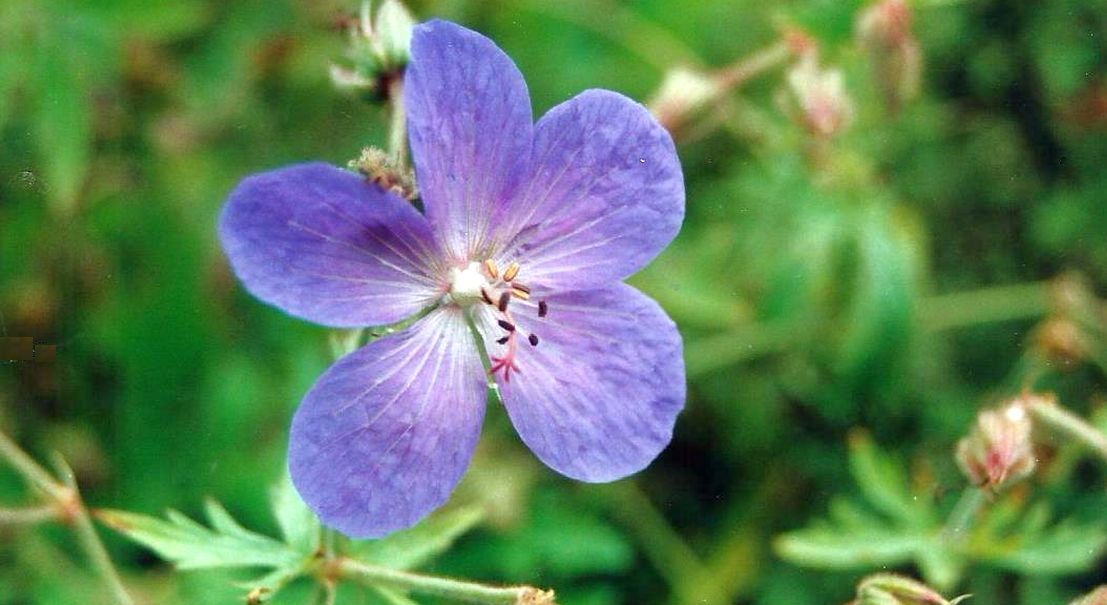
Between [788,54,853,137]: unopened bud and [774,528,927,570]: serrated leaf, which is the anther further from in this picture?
[788,54,853,137]: unopened bud

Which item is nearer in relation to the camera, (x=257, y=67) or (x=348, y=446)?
(x=348, y=446)

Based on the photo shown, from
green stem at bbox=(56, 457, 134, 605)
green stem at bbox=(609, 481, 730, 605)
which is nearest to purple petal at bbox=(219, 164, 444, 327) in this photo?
green stem at bbox=(56, 457, 134, 605)

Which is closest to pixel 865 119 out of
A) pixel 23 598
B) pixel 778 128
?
pixel 778 128

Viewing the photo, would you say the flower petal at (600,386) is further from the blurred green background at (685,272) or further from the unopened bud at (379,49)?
the blurred green background at (685,272)

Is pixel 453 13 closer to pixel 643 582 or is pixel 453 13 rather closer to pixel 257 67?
pixel 257 67

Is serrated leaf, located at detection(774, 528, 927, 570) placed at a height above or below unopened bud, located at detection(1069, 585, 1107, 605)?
above

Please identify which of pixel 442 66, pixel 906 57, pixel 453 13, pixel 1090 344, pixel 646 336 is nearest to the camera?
pixel 442 66
